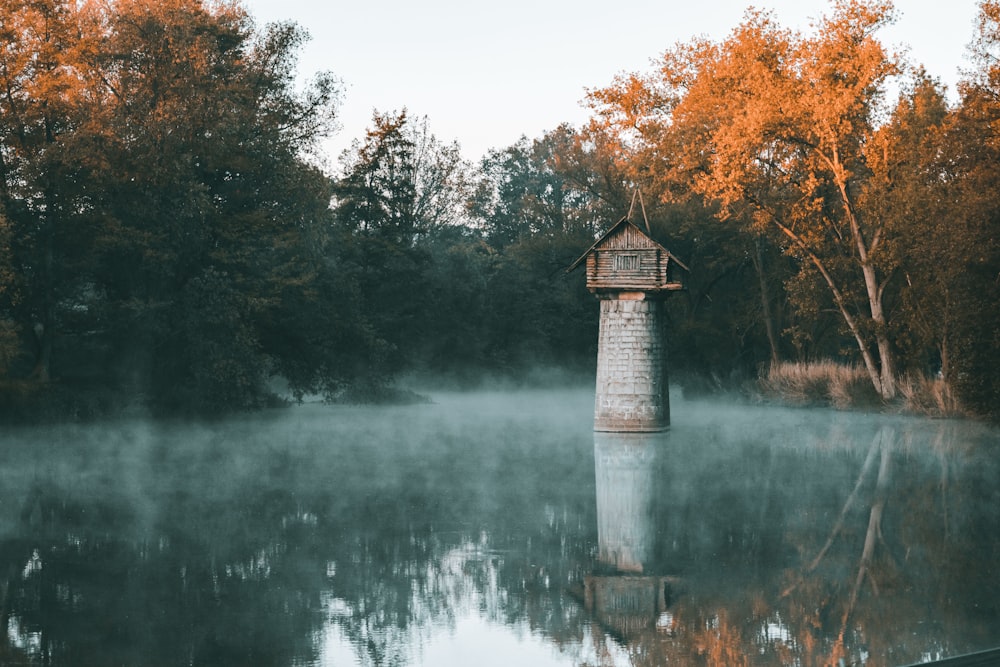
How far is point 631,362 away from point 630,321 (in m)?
1.26

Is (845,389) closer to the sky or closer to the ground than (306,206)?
closer to the ground

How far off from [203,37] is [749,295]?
28933mm

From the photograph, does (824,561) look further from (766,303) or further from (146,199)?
(766,303)

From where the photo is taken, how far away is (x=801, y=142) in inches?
1679

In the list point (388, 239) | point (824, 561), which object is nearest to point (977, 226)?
point (824, 561)

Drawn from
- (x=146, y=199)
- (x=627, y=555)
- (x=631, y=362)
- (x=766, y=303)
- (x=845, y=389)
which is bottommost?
(x=627, y=555)

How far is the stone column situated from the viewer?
34656 millimetres

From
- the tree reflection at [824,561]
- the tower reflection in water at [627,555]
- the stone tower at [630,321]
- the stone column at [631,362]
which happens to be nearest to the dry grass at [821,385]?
the stone column at [631,362]

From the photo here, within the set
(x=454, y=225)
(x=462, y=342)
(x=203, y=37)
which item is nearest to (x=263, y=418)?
(x=203, y=37)

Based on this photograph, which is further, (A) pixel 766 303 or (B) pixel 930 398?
(A) pixel 766 303

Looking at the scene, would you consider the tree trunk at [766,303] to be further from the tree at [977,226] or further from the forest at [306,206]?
the tree at [977,226]

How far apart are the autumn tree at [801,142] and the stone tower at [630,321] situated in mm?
9166

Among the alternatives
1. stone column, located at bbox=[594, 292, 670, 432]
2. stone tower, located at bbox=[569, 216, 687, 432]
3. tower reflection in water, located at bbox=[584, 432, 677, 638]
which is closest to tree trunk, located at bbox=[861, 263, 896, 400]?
stone tower, located at bbox=[569, 216, 687, 432]

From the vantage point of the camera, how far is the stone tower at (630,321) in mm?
34531
